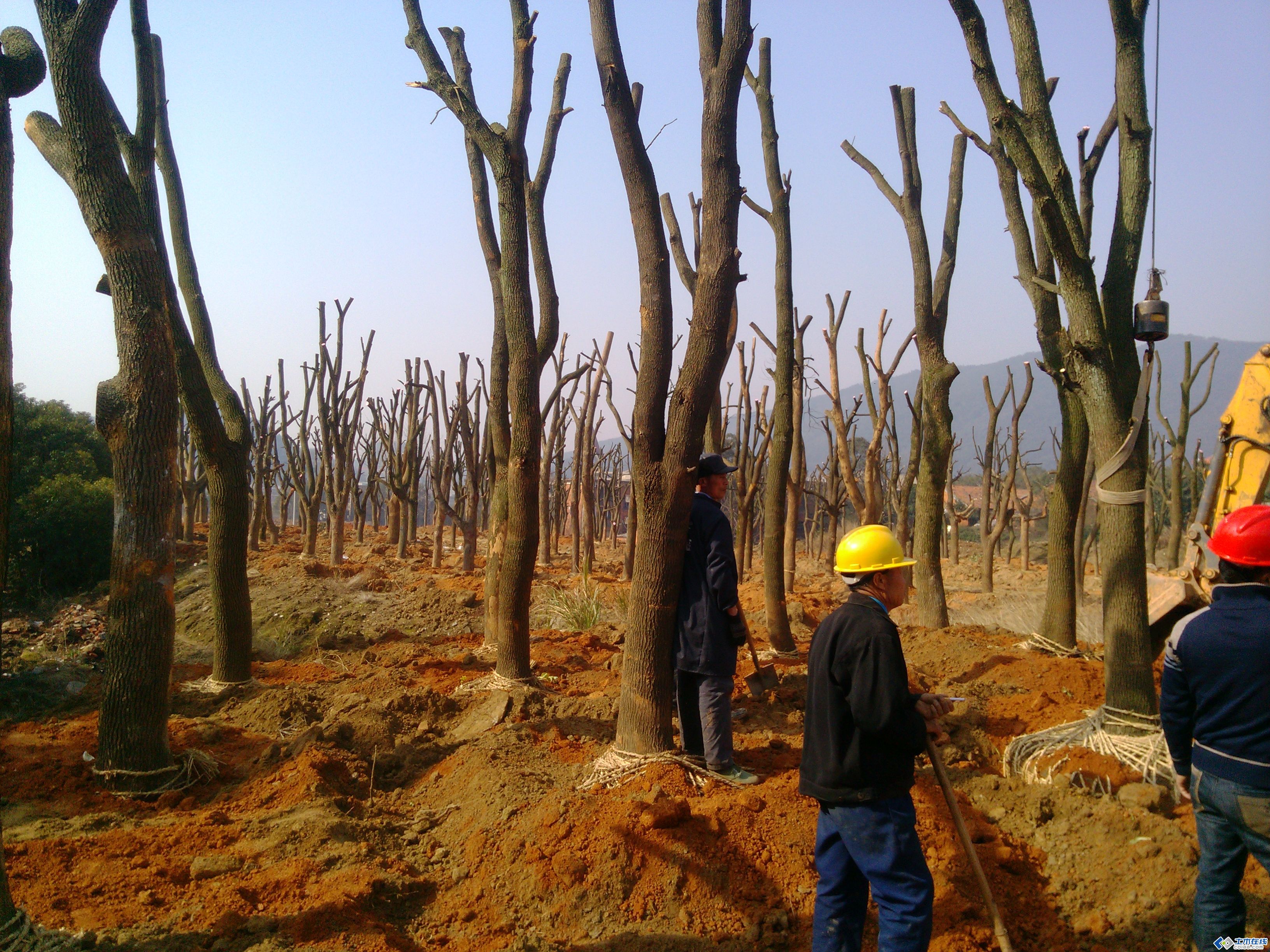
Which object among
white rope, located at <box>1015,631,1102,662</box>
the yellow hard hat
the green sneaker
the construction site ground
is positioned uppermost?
the yellow hard hat

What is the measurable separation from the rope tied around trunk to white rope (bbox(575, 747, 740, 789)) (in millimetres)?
2307

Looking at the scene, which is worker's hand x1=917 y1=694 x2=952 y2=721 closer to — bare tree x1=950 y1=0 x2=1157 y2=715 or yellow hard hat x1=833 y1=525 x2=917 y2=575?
yellow hard hat x1=833 y1=525 x2=917 y2=575

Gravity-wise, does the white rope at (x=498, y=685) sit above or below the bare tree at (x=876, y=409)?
below

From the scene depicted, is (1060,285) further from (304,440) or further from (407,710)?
(304,440)

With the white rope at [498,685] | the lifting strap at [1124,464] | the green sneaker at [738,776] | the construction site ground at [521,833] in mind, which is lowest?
the construction site ground at [521,833]

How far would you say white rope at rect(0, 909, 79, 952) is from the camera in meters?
2.59

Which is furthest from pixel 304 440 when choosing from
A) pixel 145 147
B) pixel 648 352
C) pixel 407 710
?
pixel 648 352

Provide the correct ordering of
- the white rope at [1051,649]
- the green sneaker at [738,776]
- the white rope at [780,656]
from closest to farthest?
the green sneaker at [738,776], the white rope at [1051,649], the white rope at [780,656]

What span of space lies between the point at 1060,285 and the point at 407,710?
16.2 ft

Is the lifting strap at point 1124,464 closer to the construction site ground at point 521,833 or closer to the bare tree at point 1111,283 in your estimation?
the bare tree at point 1111,283

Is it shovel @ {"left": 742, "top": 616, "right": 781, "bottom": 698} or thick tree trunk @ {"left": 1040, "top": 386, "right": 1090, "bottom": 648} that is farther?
thick tree trunk @ {"left": 1040, "top": 386, "right": 1090, "bottom": 648}

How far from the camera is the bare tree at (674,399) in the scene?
422 centimetres

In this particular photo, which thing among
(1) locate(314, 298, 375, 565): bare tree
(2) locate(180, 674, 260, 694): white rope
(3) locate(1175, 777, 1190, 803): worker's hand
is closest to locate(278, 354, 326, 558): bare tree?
(1) locate(314, 298, 375, 565): bare tree

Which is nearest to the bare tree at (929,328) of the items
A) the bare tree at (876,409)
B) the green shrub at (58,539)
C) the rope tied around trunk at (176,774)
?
the bare tree at (876,409)
